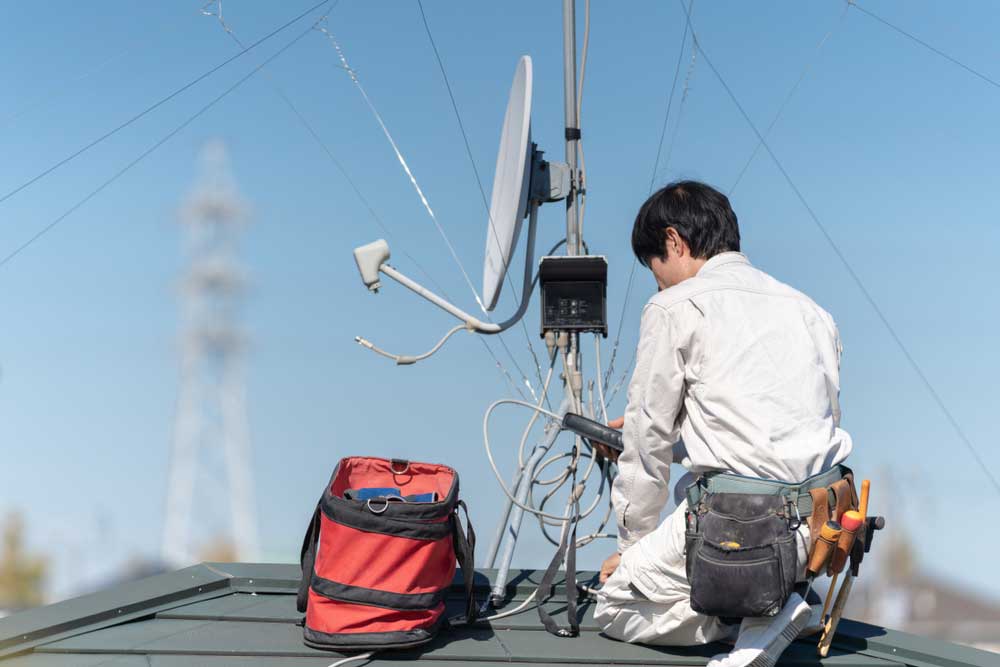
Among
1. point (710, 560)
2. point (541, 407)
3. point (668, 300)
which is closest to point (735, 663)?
point (710, 560)

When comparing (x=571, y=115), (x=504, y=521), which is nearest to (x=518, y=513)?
(x=504, y=521)

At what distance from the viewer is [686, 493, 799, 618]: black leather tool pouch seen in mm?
2160

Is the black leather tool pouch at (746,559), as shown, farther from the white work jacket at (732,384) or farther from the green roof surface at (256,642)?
the green roof surface at (256,642)

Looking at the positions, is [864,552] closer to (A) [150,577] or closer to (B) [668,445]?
(B) [668,445]

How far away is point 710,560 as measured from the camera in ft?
7.18

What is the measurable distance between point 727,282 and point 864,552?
0.69 metres

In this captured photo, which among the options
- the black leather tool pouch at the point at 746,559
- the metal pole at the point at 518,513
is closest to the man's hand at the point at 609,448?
the metal pole at the point at 518,513

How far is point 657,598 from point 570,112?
187 centimetres

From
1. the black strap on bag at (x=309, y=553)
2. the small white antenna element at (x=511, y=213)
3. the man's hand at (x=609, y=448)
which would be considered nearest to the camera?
the black strap on bag at (x=309, y=553)

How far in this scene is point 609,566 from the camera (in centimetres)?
278

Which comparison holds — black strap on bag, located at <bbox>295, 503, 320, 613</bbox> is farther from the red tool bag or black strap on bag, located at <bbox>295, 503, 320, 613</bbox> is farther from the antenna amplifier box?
the antenna amplifier box

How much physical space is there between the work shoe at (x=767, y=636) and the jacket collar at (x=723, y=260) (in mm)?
780

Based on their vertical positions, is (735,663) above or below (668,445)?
below

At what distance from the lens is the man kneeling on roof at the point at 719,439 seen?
2.20 meters
